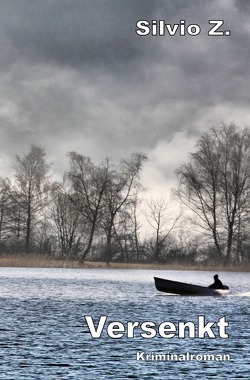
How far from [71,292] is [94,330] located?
63.4ft

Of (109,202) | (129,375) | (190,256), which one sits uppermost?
(109,202)

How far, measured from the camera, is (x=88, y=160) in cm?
7688

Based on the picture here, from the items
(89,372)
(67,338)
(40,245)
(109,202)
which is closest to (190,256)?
(109,202)

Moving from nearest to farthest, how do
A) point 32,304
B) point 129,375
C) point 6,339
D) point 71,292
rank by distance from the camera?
point 129,375 → point 6,339 → point 32,304 → point 71,292

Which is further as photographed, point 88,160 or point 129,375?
point 88,160

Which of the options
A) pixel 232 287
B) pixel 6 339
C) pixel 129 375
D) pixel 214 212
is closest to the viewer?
pixel 129 375

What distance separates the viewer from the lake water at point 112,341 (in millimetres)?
20391

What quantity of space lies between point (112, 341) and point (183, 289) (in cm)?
1642

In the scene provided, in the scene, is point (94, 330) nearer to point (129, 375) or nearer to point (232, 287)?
point (129, 375)

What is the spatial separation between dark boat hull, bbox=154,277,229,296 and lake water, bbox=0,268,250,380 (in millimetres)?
442

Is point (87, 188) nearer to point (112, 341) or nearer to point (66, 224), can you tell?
point (66, 224)

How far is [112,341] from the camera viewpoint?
26.2 meters

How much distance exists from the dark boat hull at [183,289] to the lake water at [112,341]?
442mm

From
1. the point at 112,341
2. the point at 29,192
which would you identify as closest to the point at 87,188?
A: the point at 29,192
